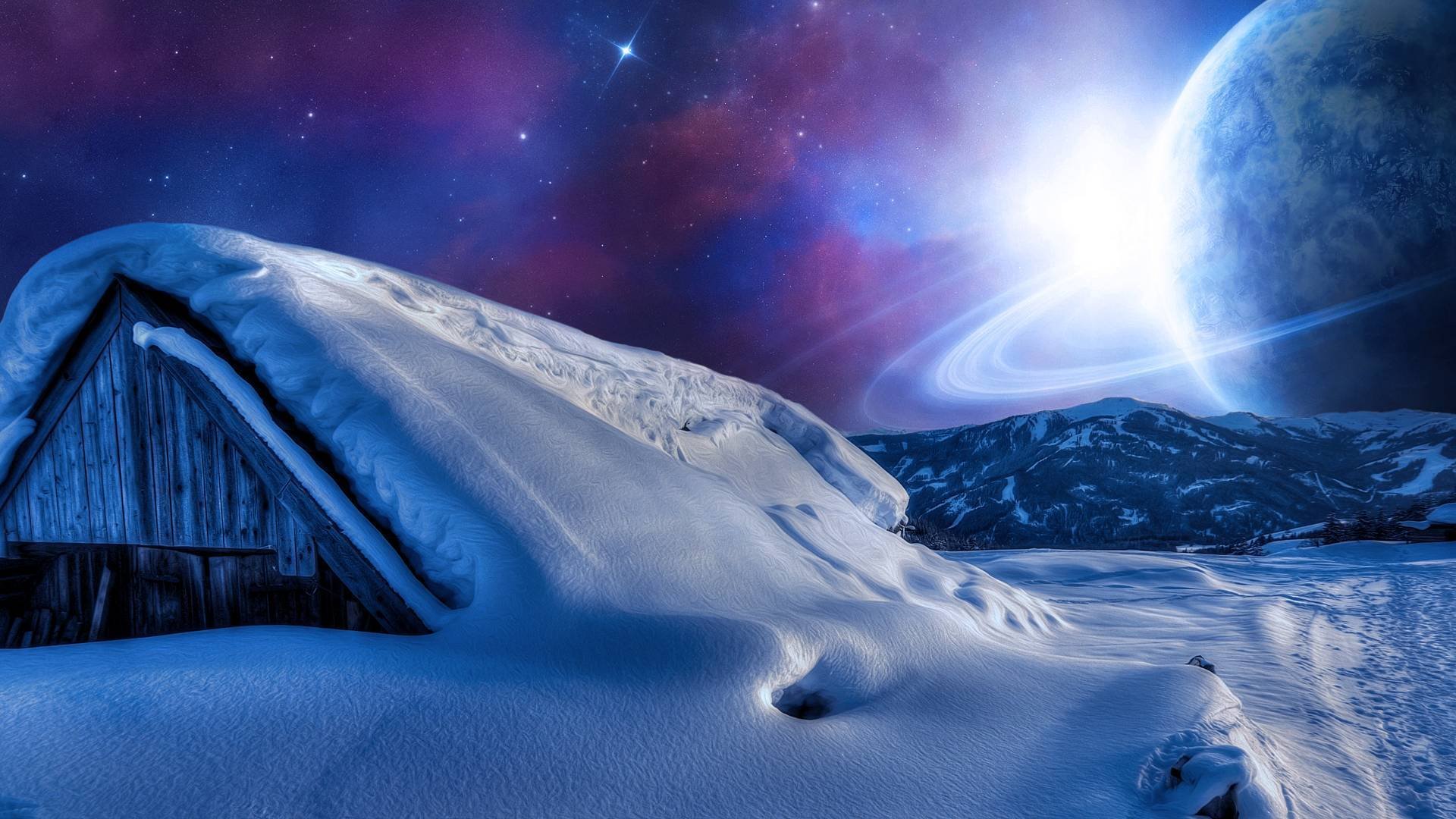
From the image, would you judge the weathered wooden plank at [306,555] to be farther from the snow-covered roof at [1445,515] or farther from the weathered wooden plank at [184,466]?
the snow-covered roof at [1445,515]

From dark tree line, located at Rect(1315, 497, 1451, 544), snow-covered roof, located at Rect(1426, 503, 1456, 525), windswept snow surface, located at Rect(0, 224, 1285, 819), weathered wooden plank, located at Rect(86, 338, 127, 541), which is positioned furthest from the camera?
dark tree line, located at Rect(1315, 497, 1451, 544)

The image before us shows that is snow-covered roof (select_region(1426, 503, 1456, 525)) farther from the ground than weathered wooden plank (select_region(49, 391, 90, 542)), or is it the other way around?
weathered wooden plank (select_region(49, 391, 90, 542))

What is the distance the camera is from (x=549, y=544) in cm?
358

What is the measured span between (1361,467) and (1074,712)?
16352 centimetres

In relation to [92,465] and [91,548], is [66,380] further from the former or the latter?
[91,548]

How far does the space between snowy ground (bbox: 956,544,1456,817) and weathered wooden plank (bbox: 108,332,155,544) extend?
7063 millimetres

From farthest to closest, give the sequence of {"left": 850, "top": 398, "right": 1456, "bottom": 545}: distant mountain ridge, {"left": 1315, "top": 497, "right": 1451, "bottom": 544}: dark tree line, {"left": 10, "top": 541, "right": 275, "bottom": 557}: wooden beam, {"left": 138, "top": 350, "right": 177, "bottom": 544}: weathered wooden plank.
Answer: {"left": 850, "top": 398, "right": 1456, "bottom": 545}: distant mountain ridge
{"left": 1315, "top": 497, "right": 1451, "bottom": 544}: dark tree line
{"left": 138, "top": 350, "right": 177, "bottom": 544}: weathered wooden plank
{"left": 10, "top": 541, "right": 275, "bottom": 557}: wooden beam

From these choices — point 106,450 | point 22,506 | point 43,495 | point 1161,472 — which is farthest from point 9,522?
point 1161,472

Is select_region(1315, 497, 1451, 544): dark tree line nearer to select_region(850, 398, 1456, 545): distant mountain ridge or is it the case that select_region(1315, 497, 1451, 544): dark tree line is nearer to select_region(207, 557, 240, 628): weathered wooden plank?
select_region(207, 557, 240, 628): weathered wooden plank

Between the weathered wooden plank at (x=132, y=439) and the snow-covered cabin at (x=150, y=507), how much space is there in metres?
0.01

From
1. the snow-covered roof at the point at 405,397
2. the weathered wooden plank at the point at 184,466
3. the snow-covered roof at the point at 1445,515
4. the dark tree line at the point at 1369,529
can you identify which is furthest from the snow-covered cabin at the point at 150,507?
the snow-covered roof at the point at 1445,515

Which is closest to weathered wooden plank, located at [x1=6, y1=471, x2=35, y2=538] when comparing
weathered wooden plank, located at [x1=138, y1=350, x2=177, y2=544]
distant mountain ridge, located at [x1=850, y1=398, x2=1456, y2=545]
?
weathered wooden plank, located at [x1=138, y1=350, x2=177, y2=544]

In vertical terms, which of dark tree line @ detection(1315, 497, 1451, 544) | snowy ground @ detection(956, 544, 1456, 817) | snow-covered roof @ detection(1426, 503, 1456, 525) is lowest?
snowy ground @ detection(956, 544, 1456, 817)

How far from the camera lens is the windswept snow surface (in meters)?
2.14
